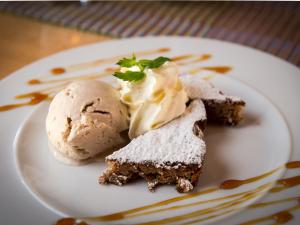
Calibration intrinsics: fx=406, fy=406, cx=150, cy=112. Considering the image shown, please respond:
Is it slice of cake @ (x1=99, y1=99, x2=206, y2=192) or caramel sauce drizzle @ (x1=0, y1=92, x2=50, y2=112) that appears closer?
slice of cake @ (x1=99, y1=99, x2=206, y2=192)

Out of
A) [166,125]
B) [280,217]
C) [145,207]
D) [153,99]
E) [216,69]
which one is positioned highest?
[216,69]

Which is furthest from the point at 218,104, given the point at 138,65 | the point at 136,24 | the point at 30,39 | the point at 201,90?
the point at 30,39

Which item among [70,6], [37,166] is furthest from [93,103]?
[70,6]

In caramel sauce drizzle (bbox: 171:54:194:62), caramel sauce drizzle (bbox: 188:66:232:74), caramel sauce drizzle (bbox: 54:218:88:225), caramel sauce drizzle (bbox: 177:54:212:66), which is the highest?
caramel sauce drizzle (bbox: 171:54:194:62)

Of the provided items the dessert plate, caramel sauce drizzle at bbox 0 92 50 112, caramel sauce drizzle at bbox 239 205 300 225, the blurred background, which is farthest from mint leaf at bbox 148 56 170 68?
the blurred background

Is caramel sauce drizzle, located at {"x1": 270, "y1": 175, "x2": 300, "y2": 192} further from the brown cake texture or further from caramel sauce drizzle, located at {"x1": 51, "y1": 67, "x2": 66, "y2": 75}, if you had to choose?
caramel sauce drizzle, located at {"x1": 51, "y1": 67, "x2": 66, "y2": 75}

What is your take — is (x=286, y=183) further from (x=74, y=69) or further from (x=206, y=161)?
(x=74, y=69)
